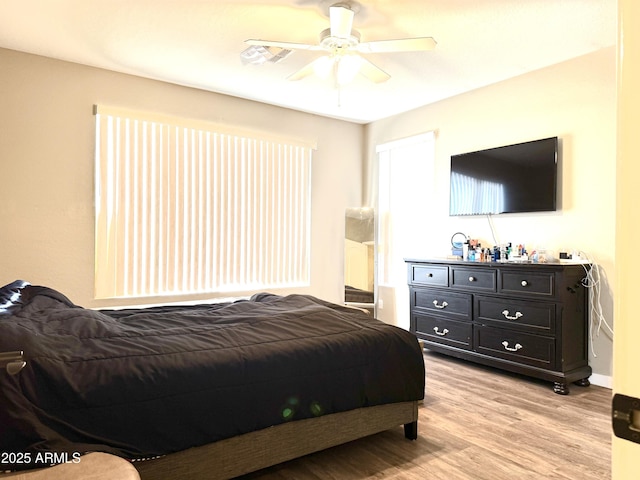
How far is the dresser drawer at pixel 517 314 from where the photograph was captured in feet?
11.2

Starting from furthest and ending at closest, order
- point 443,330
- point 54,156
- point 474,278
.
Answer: point 443,330 → point 474,278 → point 54,156

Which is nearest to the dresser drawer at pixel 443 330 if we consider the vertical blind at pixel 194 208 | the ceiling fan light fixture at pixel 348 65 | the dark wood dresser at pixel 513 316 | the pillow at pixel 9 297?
the dark wood dresser at pixel 513 316

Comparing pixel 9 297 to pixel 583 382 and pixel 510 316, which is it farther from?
pixel 583 382

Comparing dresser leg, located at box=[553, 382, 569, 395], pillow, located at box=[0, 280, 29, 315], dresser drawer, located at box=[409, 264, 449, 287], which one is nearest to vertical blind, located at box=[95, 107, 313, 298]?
pillow, located at box=[0, 280, 29, 315]

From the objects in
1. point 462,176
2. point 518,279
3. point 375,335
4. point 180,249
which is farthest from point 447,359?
point 180,249

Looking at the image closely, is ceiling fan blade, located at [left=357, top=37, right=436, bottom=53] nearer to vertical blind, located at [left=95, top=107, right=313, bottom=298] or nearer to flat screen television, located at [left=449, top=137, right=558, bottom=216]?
flat screen television, located at [left=449, top=137, right=558, bottom=216]

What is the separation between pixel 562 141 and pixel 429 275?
5.53 ft

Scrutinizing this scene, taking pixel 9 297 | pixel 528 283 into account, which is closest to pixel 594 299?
pixel 528 283

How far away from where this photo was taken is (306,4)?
9.33ft

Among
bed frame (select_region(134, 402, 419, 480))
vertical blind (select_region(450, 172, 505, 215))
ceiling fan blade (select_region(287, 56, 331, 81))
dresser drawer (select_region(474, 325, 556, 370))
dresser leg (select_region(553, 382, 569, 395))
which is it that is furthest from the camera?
vertical blind (select_region(450, 172, 505, 215))

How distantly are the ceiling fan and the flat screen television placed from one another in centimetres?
160

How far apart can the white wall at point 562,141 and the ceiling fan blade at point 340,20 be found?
177cm

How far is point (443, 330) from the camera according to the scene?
420cm

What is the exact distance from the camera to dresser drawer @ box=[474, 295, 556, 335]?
3.40 m
